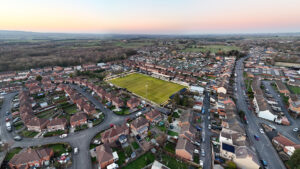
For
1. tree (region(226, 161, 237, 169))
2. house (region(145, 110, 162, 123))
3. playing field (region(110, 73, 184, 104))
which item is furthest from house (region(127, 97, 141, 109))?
tree (region(226, 161, 237, 169))

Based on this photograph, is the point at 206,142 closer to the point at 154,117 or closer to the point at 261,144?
the point at 261,144

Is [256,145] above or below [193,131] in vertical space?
below

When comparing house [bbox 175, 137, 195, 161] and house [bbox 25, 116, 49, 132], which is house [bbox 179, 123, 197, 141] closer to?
house [bbox 175, 137, 195, 161]

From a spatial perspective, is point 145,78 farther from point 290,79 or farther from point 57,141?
point 290,79

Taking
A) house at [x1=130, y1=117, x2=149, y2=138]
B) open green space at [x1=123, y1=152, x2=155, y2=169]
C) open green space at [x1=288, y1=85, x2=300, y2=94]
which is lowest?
open green space at [x1=123, y1=152, x2=155, y2=169]

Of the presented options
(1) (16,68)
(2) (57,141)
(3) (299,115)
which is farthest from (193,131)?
(1) (16,68)
